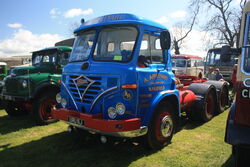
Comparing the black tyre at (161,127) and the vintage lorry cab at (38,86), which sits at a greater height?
the vintage lorry cab at (38,86)

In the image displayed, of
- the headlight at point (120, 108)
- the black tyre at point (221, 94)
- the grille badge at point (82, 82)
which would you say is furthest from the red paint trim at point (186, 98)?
the grille badge at point (82, 82)

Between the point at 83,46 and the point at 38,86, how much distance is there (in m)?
2.45

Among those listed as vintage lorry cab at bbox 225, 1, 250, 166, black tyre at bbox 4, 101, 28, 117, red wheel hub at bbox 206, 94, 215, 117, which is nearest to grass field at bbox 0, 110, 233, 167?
red wheel hub at bbox 206, 94, 215, 117

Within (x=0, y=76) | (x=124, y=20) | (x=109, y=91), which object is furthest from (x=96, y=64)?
Result: (x=0, y=76)

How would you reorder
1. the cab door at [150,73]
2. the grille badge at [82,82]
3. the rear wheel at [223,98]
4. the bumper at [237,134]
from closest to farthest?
the bumper at [237,134]
the cab door at [150,73]
the grille badge at [82,82]
the rear wheel at [223,98]

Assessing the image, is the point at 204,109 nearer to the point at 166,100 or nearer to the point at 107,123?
the point at 166,100

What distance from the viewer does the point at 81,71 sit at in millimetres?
4055

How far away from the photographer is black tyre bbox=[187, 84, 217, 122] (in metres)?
5.95

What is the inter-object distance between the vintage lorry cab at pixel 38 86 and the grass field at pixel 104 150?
Result: 2.34 ft

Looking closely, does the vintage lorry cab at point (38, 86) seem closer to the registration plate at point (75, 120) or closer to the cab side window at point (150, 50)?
the registration plate at point (75, 120)

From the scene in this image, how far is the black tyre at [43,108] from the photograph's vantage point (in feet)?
19.7

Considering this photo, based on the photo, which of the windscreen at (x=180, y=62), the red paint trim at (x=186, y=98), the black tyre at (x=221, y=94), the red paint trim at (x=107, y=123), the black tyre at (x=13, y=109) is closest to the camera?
the red paint trim at (x=107, y=123)

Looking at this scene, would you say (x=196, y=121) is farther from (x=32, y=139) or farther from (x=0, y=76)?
(x=0, y=76)

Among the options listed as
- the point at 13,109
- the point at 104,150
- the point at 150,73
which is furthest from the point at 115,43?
the point at 13,109
